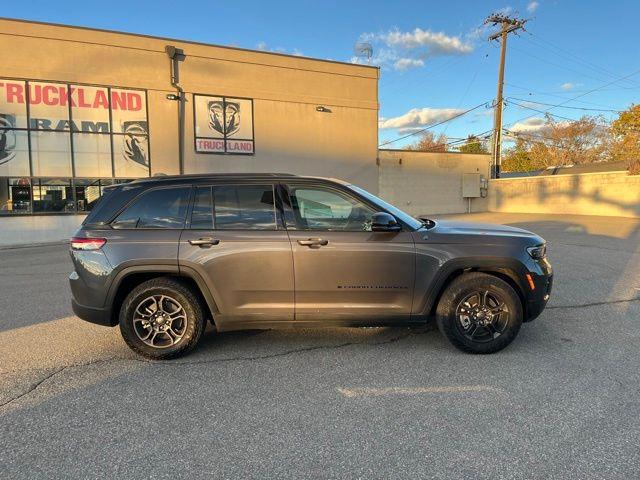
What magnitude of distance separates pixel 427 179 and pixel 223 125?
558 inches

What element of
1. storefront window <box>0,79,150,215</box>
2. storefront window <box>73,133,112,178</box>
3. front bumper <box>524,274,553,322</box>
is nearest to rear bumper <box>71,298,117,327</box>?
front bumper <box>524,274,553,322</box>

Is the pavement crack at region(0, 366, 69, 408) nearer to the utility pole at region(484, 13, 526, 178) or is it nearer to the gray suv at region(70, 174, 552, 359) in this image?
the gray suv at region(70, 174, 552, 359)

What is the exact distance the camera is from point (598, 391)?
11.4ft

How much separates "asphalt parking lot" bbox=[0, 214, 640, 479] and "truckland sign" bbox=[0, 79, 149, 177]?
13.8 meters

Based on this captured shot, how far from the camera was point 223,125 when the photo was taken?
19.4m

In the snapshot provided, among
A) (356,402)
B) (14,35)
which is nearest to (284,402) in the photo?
(356,402)

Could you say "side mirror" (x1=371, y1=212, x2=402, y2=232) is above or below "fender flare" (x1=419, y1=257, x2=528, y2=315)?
above

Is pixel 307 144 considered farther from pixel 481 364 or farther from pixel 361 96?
pixel 481 364

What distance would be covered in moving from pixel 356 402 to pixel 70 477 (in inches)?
75.7

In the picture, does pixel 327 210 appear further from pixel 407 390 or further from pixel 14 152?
pixel 14 152

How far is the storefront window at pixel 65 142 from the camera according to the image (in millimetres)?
16125

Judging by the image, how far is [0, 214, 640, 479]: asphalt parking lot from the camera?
2.63m

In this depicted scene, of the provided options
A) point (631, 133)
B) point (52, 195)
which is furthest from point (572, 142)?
point (52, 195)

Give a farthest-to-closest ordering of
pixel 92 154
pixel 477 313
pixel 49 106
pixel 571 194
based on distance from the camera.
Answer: pixel 571 194 < pixel 92 154 < pixel 49 106 < pixel 477 313
